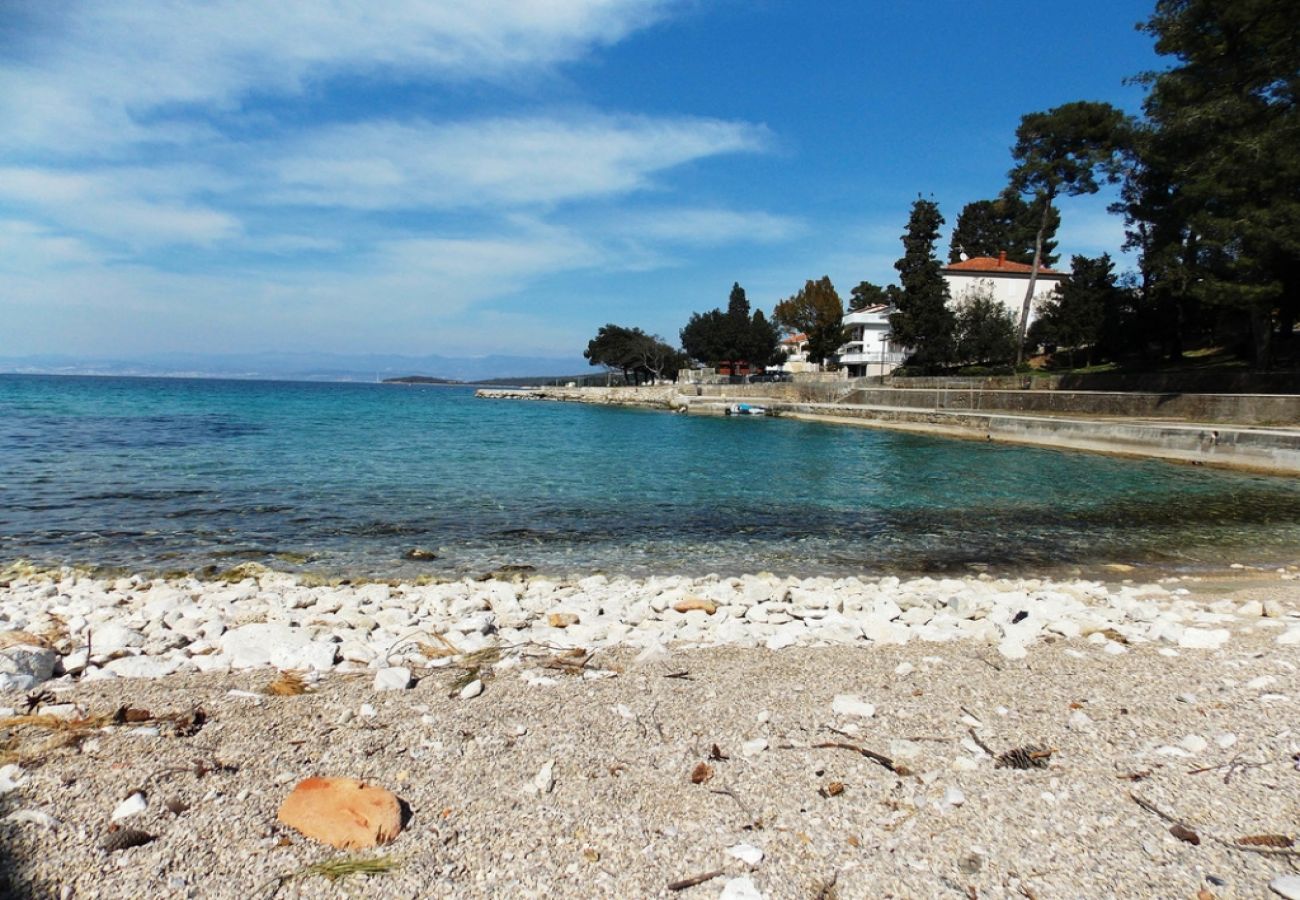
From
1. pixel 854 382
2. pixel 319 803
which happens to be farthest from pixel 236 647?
pixel 854 382

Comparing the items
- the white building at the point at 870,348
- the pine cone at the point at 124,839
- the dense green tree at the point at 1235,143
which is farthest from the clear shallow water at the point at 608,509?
the white building at the point at 870,348

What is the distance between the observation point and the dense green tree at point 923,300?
193ft

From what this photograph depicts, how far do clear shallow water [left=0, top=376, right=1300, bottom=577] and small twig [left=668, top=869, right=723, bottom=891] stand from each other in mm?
7569

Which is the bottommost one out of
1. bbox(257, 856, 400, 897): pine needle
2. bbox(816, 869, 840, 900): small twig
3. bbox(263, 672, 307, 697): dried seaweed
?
bbox(816, 869, 840, 900): small twig

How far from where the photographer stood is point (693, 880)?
2834 mm

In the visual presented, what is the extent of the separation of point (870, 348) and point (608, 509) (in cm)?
6828

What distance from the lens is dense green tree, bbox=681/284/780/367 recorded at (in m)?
90.5

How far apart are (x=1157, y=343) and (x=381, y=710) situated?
53.0m

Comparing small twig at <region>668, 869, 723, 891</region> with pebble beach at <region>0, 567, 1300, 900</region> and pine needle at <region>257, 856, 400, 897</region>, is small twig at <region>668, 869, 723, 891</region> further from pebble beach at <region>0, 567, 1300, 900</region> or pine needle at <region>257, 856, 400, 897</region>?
pine needle at <region>257, 856, 400, 897</region>

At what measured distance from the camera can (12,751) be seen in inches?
141

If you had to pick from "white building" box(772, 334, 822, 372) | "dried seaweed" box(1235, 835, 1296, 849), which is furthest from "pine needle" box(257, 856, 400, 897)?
"white building" box(772, 334, 822, 372)

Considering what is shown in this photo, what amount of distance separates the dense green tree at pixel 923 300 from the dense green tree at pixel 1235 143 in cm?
2419

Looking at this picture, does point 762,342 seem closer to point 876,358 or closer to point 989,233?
point 876,358

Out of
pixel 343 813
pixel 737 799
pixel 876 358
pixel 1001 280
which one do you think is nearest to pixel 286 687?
pixel 343 813
